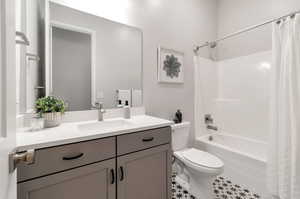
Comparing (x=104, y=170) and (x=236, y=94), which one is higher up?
(x=236, y=94)

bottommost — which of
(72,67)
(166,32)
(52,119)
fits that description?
(52,119)

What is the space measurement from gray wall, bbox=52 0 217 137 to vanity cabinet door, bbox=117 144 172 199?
70cm

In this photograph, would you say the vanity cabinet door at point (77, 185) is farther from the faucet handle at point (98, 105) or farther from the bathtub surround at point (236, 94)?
the bathtub surround at point (236, 94)

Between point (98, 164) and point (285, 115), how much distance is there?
5.36 feet

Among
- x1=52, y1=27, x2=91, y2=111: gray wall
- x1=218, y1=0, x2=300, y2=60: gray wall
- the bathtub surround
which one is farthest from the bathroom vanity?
x1=218, y1=0, x2=300, y2=60: gray wall

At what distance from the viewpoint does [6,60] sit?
1.40 ft

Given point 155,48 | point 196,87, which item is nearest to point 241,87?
point 196,87

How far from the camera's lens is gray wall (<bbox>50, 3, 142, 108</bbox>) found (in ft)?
4.65

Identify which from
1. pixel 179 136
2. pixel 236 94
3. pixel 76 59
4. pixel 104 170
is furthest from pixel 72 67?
pixel 236 94

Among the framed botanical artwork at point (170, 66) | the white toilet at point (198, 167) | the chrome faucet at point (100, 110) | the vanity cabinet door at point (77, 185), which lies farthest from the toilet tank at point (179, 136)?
the vanity cabinet door at point (77, 185)

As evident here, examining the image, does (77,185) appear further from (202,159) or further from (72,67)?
(202,159)

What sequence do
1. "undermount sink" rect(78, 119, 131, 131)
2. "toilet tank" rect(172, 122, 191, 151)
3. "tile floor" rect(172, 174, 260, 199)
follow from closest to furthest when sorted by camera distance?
"undermount sink" rect(78, 119, 131, 131) < "tile floor" rect(172, 174, 260, 199) < "toilet tank" rect(172, 122, 191, 151)

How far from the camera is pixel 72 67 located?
1371mm

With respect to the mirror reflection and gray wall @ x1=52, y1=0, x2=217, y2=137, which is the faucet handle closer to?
the mirror reflection
